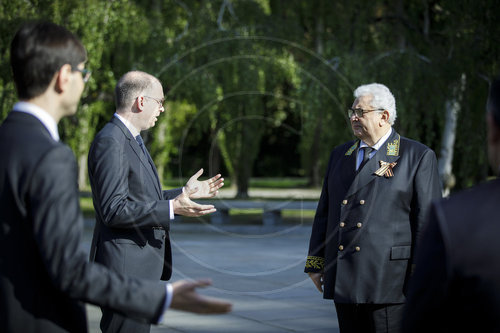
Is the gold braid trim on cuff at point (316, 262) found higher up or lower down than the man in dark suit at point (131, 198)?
lower down

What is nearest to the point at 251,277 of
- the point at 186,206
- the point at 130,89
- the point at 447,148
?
the point at 186,206

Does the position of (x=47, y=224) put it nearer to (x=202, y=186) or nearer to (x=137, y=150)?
(x=137, y=150)

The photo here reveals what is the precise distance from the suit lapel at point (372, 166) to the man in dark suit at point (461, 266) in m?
2.19

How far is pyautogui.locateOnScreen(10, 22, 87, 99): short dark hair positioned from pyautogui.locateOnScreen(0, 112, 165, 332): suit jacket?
128mm

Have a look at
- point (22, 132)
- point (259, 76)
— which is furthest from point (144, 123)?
point (259, 76)

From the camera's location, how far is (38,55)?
2111 mm

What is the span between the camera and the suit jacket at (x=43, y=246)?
6.47 ft

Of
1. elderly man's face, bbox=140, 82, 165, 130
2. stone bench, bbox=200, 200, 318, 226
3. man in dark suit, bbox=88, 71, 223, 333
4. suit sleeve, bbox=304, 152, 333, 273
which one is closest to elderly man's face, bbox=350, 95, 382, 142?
suit sleeve, bbox=304, 152, 333, 273

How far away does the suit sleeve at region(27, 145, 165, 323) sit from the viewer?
6.45 ft

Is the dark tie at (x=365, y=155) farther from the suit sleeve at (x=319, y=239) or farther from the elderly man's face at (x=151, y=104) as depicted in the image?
the elderly man's face at (x=151, y=104)

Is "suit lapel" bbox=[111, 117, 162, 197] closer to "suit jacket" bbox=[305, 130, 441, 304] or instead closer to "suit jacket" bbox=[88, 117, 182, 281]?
"suit jacket" bbox=[88, 117, 182, 281]

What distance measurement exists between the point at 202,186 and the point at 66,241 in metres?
1.95

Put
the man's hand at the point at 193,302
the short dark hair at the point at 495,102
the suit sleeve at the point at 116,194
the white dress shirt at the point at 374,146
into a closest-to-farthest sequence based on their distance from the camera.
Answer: the short dark hair at the point at 495,102
the man's hand at the point at 193,302
the suit sleeve at the point at 116,194
the white dress shirt at the point at 374,146

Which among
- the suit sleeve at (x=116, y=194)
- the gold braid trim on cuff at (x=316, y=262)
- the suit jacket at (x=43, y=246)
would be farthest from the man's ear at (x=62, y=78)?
the gold braid trim on cuff at (x=316, y=262)
